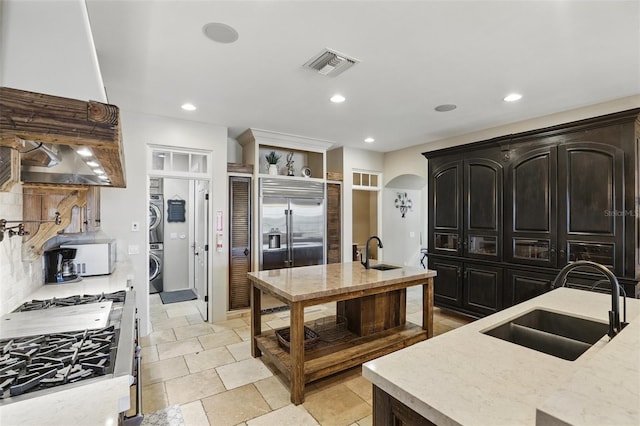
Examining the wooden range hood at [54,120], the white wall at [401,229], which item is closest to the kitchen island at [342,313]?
the wooden range hood at [54,120]

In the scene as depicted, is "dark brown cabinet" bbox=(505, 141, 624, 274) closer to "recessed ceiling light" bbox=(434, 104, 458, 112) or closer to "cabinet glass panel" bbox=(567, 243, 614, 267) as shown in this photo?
"cabinet glass panel" bbox=(567, 243, 614, 267)

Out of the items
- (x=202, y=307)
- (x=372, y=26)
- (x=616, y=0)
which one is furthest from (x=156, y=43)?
(x=202, y=307)

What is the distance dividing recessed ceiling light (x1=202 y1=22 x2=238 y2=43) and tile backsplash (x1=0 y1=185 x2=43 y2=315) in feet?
4.87

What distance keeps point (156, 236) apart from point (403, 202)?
198 inches

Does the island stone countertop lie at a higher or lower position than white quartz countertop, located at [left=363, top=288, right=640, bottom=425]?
lower

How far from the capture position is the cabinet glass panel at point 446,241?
4410 mm

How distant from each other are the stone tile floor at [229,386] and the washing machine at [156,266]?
204 cm

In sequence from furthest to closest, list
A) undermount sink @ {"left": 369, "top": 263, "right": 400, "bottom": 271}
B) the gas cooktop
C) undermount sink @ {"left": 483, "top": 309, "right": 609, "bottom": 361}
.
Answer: undermount sink @ {"left": 369, "top": 263, "right": 400, "bottom": 271}
undermount sink @ {"left": 483, "top": 309, "right": 609, "bottom": 361}
the gas cooktop

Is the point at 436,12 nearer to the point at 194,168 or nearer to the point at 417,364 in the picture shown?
the point at 417,364

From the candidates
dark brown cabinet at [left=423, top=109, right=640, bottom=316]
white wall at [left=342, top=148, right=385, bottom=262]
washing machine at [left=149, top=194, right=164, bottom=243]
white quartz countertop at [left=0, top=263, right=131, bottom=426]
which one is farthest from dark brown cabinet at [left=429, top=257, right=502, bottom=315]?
washing machine at [left=149, top=194, right=164, bottom=243]

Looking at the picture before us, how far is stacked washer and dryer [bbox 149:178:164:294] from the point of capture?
5754 millimetres

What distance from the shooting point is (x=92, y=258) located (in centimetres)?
301

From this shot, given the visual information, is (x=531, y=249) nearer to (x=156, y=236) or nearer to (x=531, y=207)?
(x=531, y=207)

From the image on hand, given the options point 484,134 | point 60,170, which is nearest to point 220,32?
point 60,170
